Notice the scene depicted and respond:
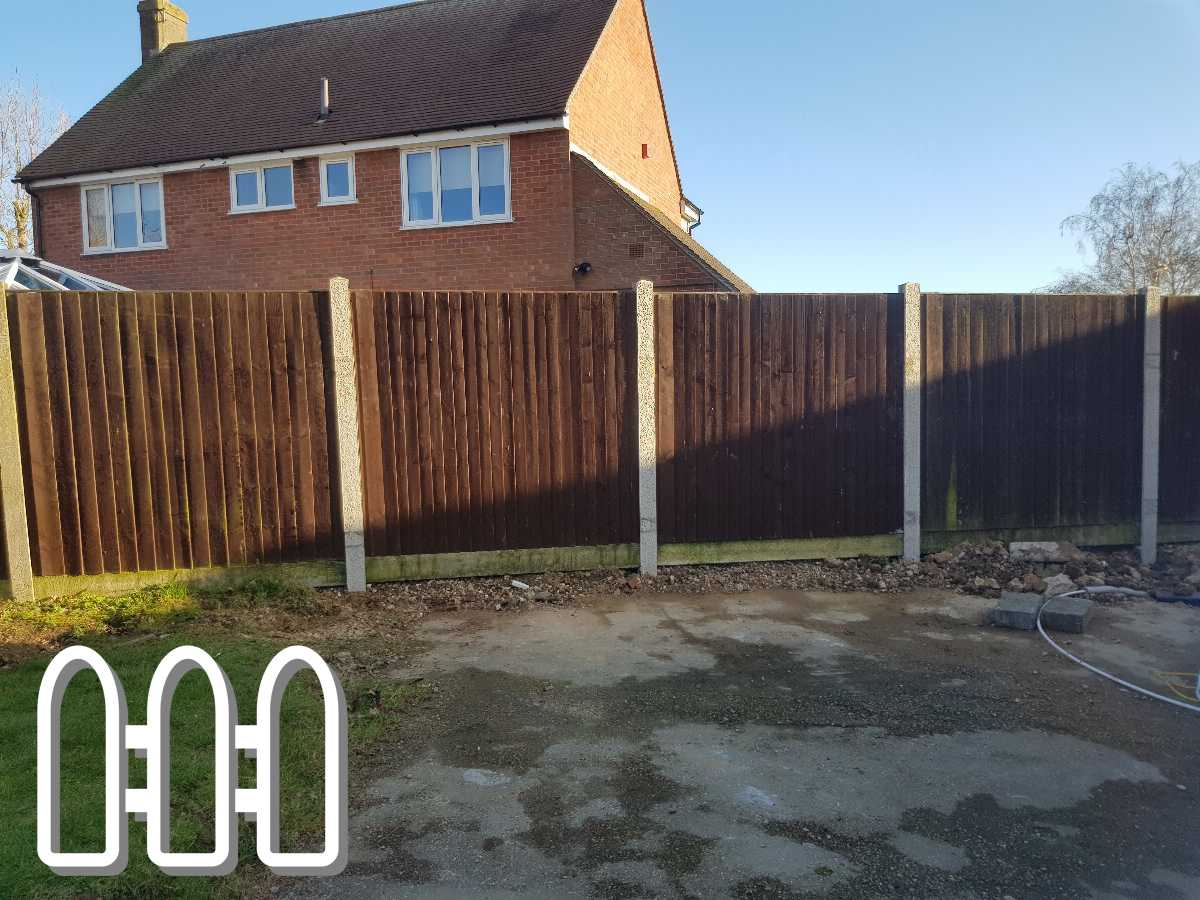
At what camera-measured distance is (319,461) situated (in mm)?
7098

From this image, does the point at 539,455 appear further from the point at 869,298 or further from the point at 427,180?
the point at 427,180

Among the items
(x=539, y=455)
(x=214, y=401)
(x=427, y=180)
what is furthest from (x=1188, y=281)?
(x=214, y=401)

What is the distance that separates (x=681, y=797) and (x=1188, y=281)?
1444 inches

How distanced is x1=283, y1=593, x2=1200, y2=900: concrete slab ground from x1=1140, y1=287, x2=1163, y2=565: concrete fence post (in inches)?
87.8

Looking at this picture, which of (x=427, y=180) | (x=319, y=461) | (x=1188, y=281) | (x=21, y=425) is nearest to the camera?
(x=21, y=425)

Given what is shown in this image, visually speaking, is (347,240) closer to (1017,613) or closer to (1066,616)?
(1017,613)

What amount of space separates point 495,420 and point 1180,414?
7.02 m

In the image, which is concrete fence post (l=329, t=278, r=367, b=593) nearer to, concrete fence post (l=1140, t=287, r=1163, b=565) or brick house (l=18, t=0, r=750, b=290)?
brick house (l=18, t=0, r=750, b=290)

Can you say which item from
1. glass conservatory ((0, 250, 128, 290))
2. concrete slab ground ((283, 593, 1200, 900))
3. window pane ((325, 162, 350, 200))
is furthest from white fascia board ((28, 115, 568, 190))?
concrete slab ground ((283, 593, 1200, 900))

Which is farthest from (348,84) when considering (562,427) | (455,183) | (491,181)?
(562,427)

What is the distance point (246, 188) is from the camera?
1588cm

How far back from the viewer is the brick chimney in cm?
2038

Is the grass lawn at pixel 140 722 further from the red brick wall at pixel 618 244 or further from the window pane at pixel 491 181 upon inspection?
the window pane at pixel 491 181

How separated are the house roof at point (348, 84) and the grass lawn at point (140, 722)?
10.5 metres
